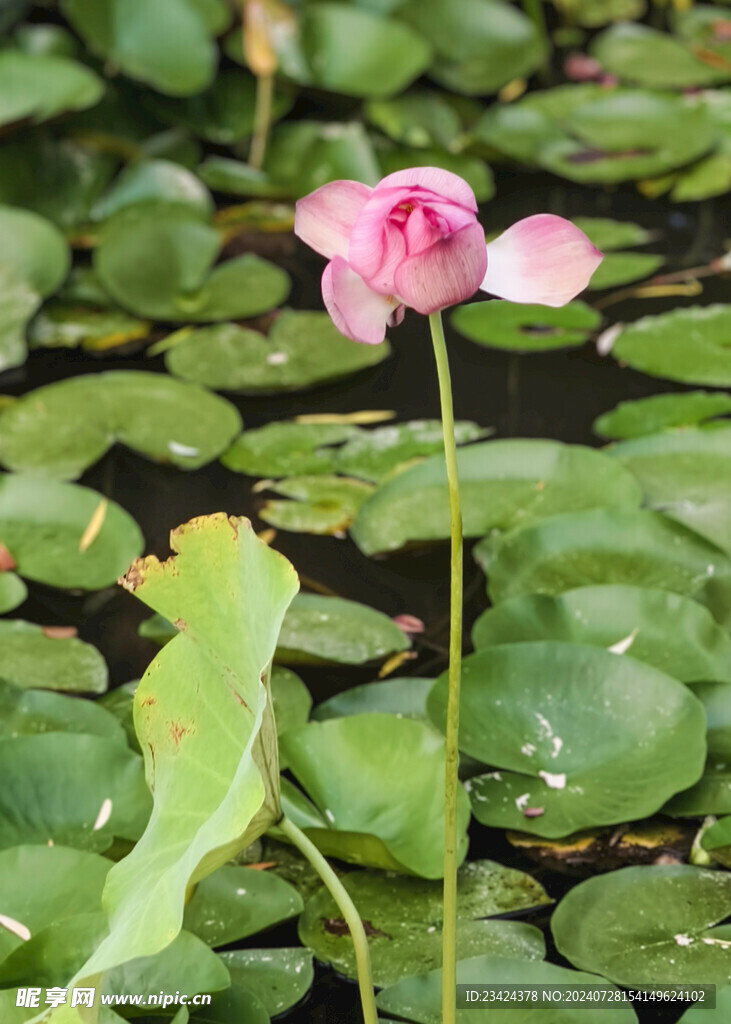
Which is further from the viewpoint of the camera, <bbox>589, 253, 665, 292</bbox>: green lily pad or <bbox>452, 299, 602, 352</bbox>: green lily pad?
<bbox>589, 253, 665, 292</bbox>: green lily pad

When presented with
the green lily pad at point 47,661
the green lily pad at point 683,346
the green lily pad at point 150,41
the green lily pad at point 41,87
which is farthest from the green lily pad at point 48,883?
the green lily pad at point 150,41

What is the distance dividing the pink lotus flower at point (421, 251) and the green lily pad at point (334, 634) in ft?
1.80

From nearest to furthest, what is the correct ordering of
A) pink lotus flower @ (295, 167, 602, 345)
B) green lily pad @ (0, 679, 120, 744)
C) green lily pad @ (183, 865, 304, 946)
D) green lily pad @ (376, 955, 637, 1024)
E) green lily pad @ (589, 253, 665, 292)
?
pink lotus flower @ (295, 167, 602, 345), green lily pad @ (376, 955, 637, 1024), green lily pad @ (183, 865, 304, 946), green lily pad @ (0, 679, 120, 744), green lily pad @ (589, 253, 665, 292)

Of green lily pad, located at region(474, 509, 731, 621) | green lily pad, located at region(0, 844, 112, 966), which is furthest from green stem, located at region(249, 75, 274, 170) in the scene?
green lily pad, located at region(0, 844, 112, 966)

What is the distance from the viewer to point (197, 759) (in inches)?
23.0

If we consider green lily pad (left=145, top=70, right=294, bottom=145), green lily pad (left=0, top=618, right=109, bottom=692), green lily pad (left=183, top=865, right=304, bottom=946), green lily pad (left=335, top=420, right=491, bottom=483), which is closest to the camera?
green lily pad (left=183, top=865, right=304, bottom=946)

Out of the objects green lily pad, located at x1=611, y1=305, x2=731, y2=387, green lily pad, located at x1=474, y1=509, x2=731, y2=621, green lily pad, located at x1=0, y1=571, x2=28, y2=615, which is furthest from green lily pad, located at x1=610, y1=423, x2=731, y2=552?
green lily pad, located at x1=0, y1=571, x2=28, y2=615

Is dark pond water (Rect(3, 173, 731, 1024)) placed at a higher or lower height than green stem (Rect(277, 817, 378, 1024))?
lower

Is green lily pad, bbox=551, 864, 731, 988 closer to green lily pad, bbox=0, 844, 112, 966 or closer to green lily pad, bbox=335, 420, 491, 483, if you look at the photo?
green lily pad, bbox=0, 844, 112, 966

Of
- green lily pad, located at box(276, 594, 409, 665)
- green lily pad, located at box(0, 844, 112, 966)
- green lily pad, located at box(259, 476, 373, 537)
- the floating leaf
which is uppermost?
the floating leaf

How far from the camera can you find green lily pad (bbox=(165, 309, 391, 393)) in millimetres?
1561

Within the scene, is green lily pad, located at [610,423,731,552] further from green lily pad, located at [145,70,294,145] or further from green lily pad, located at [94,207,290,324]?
green lily pad, located at [145,70,294,145]

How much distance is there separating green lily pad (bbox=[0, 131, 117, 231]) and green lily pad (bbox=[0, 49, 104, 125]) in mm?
88

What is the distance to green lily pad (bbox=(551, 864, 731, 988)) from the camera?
2.49 ft
